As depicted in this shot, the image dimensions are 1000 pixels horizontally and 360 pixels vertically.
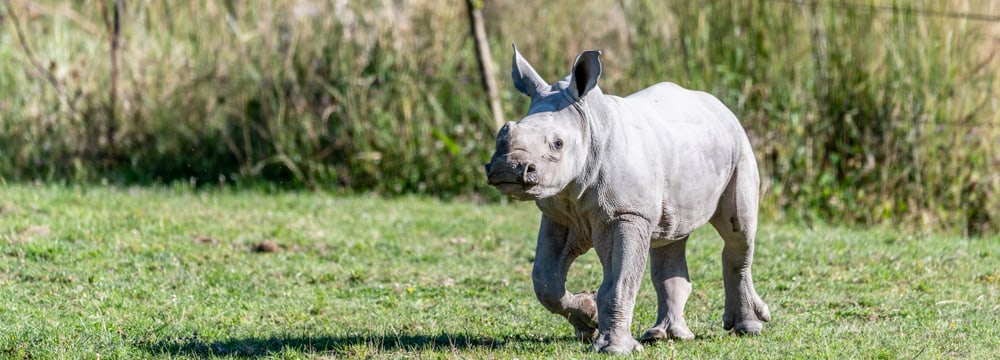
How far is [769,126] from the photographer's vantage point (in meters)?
11.5

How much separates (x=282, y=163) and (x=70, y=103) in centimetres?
222

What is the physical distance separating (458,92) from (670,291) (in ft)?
21.3

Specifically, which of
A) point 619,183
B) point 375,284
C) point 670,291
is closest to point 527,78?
point 619,183

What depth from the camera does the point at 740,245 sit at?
251 inches

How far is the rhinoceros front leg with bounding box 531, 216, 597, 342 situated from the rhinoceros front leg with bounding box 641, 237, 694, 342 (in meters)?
0.52

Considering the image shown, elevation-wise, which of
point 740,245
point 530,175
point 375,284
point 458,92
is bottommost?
point 375,284

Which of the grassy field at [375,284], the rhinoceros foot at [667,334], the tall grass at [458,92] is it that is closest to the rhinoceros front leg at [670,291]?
the rhinoceros foot at [667,334]

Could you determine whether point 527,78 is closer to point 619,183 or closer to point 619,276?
point 619,183

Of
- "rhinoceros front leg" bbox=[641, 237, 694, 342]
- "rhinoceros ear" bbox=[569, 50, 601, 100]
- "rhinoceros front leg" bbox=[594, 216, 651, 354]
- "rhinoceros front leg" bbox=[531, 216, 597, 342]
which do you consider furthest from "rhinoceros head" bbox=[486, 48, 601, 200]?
"rhinoceros front leg" bbox=[641, 237, 694, 342]

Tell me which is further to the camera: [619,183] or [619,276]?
[619,276]

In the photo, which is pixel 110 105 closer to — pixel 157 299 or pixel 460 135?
pixel 460 135

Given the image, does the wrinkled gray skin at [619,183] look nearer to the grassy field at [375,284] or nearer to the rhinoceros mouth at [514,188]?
the rhinoceros mouth at [514,188]

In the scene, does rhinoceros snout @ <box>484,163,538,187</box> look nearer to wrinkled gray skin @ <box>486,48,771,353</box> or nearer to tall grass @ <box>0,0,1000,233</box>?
wrinkled gray skin @ <box>486,48,771,353</box>

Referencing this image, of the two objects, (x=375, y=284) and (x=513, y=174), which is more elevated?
(x=513, y=174)
